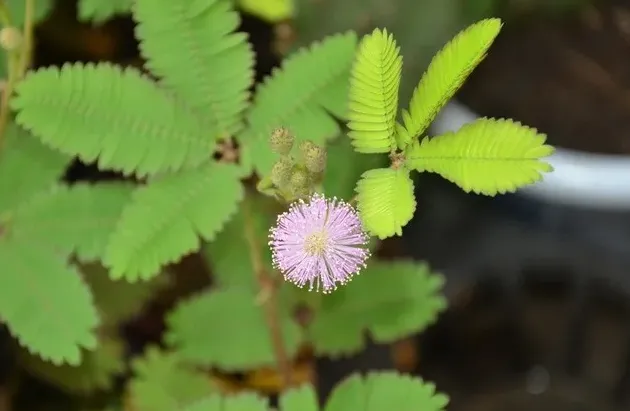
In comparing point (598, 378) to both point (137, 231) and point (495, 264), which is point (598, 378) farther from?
point (137, 231)

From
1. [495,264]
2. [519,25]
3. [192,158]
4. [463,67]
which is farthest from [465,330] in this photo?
[463,67]

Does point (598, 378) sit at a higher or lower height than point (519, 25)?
lower

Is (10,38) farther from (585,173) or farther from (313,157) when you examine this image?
(585,173)

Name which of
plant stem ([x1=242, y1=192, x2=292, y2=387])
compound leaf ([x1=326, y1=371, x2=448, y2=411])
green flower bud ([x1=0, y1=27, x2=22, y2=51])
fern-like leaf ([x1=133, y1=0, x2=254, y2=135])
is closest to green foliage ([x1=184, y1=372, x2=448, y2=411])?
compound leaf ([x1=326, y1=371, x2=448, y2=411])

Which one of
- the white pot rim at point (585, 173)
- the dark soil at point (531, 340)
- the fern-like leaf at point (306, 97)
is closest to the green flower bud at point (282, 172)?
the fern-like leaf at point (306, 97)

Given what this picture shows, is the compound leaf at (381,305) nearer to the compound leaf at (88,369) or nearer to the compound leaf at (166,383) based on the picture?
the compound leaf at (166,383)

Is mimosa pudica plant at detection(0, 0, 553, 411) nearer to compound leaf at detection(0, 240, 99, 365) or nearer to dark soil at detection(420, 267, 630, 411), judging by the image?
compound leaf at detection(0, 240, 99, 365)

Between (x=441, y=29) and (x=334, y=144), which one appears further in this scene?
(x=441, y=29)
